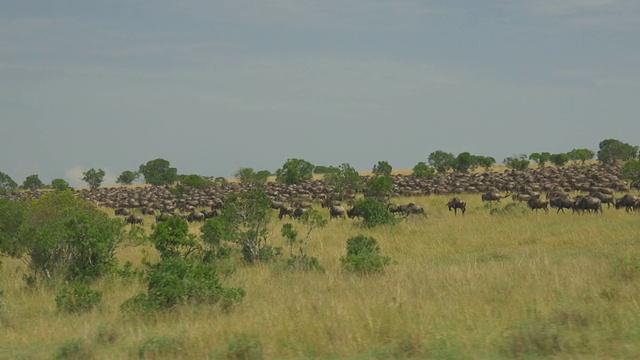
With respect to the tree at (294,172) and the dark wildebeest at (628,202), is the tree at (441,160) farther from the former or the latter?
the dark wildebeest at (628,202)

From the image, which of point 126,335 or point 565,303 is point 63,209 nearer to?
point 126,335

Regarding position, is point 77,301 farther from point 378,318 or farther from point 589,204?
point 589,204

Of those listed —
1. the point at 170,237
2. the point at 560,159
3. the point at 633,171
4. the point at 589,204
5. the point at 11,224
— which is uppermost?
the point at 560,159

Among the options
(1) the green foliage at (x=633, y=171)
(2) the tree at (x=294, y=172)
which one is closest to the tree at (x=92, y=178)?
(2) the tree at (x=294, y=172)

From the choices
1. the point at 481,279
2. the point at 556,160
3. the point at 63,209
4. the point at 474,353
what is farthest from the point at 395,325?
the point at 556,160

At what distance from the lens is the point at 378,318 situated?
9305 mm

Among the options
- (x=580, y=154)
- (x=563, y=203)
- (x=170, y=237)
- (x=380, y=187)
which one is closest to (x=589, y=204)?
(x=563, y=203)

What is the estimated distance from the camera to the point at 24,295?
13812mm

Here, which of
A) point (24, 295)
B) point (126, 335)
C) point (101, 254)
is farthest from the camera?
point (101, 254)

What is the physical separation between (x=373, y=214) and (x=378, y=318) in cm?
A: 1733

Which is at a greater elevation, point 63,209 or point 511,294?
point 63,209

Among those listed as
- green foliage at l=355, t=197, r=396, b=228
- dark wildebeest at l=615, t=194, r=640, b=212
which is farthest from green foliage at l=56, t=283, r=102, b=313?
dark wildebeest at l=615, t=194, r=640, b=212

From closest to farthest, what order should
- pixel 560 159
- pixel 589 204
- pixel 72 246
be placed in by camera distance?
1. pixel 72 246
2. pixel 589 204
3. pixel 560 159

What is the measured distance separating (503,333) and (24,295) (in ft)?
32.1
